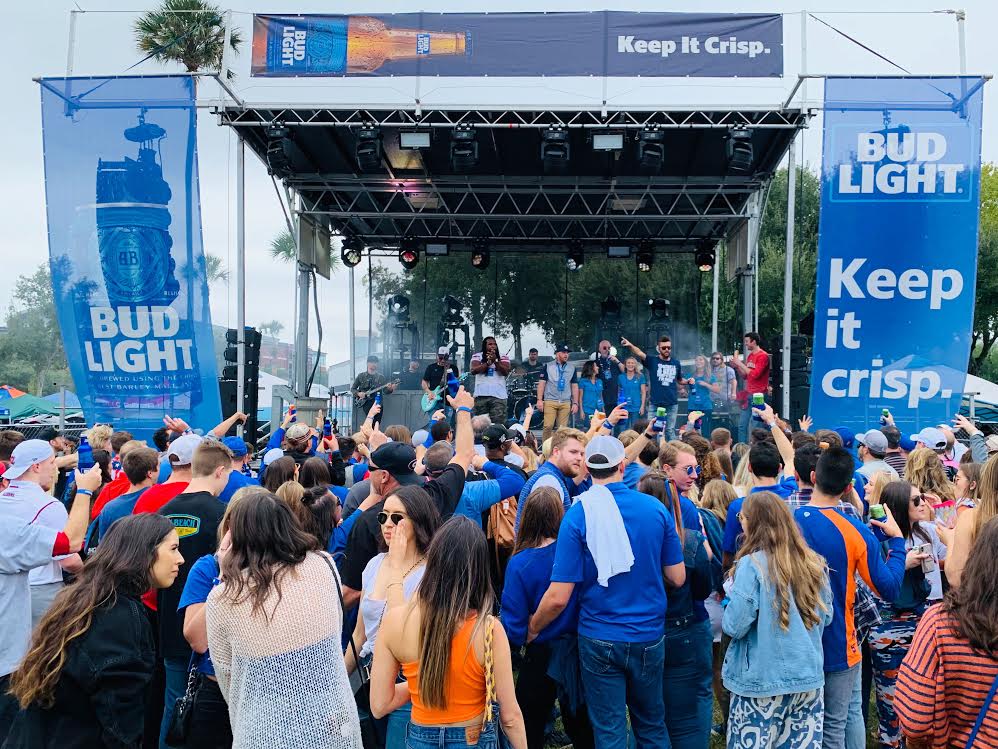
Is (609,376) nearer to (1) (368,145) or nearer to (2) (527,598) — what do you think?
(1) (368,145)

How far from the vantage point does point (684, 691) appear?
363cm

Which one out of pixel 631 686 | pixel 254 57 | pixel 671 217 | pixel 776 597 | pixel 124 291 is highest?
pixel 254 57

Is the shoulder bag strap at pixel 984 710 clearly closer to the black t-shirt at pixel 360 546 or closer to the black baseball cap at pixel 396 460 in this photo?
the black t-shirt at pixel 360 546

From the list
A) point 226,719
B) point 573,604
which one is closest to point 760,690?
point 573,604

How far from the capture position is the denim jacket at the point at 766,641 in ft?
9.82

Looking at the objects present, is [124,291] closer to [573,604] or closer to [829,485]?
[573,604]

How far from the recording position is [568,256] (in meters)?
17.0

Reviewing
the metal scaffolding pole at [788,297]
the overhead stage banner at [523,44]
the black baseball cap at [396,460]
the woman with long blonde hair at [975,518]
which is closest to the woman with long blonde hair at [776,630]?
the woman with long blonde hair at [975,518]

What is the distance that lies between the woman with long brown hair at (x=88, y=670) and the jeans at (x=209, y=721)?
454 millimetres

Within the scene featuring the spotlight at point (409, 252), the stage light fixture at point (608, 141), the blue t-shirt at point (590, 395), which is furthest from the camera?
the spotlight at point (409, 252)

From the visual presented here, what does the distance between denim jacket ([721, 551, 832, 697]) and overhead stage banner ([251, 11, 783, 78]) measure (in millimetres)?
8427

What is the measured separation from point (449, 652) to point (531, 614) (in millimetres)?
1221

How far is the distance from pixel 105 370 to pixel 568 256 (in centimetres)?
970

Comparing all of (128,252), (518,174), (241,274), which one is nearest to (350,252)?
(518,174)
